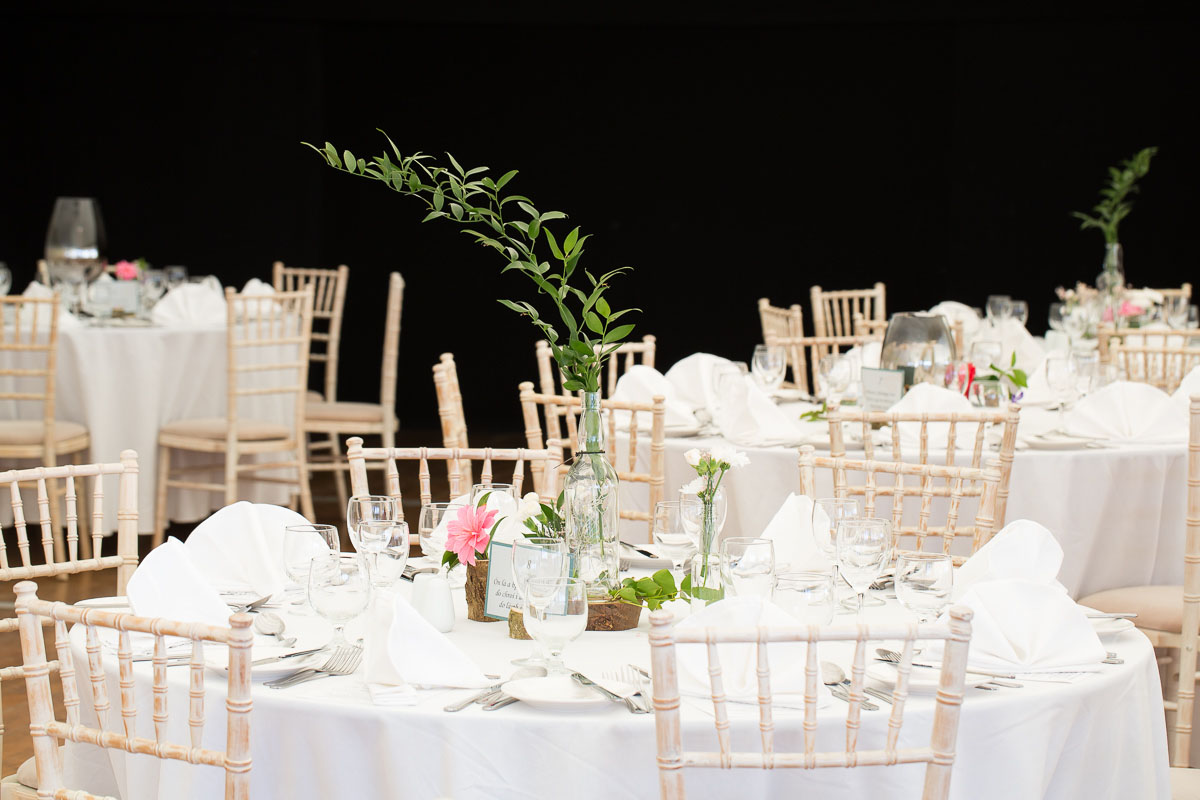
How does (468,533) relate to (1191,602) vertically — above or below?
above

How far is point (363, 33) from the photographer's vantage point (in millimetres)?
8945

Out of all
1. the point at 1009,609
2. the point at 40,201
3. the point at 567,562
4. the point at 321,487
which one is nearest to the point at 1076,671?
the point at 1009,609

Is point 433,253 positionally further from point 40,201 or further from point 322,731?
point 322,731

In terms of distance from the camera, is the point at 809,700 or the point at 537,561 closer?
the point at 809,700

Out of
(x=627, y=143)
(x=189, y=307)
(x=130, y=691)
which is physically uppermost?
(x=627, y=143)

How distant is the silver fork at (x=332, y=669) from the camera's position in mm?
A: 1749

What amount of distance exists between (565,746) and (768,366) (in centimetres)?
263

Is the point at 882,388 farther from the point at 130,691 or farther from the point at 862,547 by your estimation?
the point at 130,691

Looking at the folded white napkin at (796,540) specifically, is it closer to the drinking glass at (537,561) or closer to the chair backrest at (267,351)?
the drinking glass at (537,561)

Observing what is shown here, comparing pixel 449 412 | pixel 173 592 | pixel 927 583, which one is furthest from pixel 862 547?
pixel 449 412

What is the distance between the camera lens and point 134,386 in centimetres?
559

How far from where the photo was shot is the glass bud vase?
207cm

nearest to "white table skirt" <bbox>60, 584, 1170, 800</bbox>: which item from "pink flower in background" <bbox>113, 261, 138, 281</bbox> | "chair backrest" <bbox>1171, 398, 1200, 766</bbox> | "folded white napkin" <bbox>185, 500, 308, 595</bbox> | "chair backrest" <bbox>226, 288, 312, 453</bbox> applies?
"folded white napkin" <bbox>185, 500, 308, 595</bbox>

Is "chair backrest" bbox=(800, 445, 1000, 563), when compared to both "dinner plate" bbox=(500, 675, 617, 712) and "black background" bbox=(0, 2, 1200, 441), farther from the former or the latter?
"black background" bbox=(0, 2, 1200, 441)
